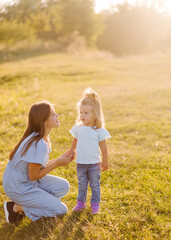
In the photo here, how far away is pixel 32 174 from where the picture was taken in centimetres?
316

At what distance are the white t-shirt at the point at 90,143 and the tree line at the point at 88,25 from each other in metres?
23.6

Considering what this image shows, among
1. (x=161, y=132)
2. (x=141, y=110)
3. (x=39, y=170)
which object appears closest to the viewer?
(x=39, y=170)

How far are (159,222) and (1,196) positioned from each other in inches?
86.2

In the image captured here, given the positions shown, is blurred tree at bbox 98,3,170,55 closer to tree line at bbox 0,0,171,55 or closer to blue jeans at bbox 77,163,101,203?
tree line at bbox 0,0,171,55

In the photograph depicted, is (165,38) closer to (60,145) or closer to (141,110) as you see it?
(141,110)

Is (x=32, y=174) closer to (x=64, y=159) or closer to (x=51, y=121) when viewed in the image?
(x=64, y=159)

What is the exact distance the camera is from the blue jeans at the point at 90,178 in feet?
11.1

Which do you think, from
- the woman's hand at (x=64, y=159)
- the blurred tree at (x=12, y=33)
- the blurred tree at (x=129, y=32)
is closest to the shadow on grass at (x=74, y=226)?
the woman's hand at (x=64, y=159)

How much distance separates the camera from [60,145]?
5965mm

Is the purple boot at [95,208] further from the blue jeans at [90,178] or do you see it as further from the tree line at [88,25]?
the tree line at [88,25]

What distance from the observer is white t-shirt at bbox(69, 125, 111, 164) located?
335cm

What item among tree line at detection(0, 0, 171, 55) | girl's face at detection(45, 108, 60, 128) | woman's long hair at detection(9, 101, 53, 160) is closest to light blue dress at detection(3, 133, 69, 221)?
woman's long hair at detection(9, 101, 53, 160)

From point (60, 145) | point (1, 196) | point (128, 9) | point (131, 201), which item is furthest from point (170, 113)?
point (128, 9)

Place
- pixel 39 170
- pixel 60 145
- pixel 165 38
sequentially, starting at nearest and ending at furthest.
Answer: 1. pixel 39 170
2. pixel 60 145
3. pixel 165 38
